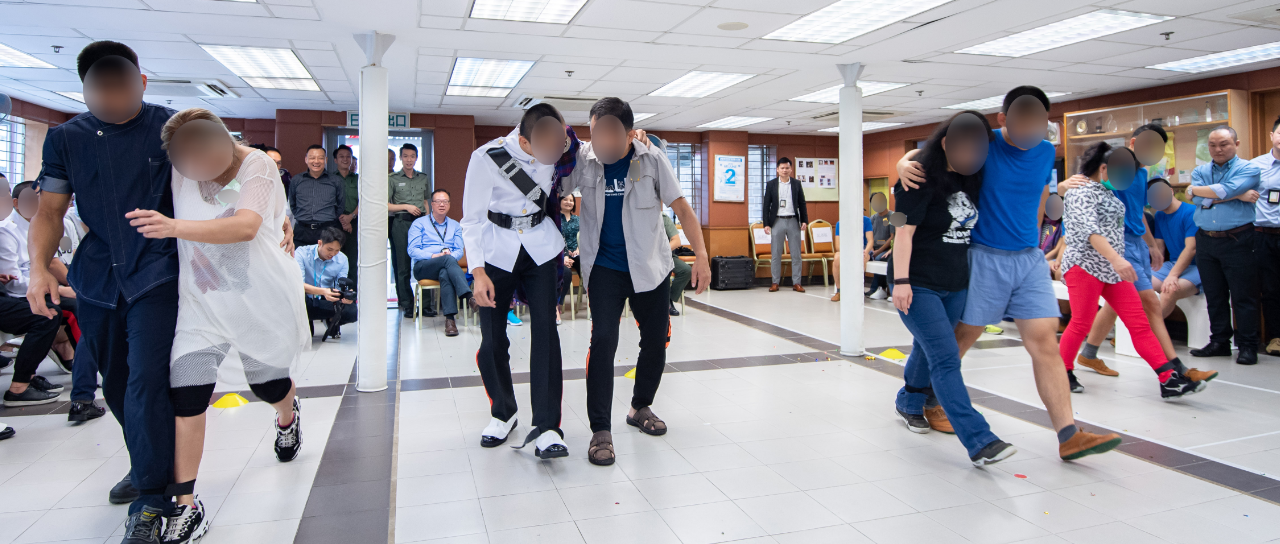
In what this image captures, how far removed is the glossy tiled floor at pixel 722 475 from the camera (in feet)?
7.64

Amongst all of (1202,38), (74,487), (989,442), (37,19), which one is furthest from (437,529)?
(1202,38)

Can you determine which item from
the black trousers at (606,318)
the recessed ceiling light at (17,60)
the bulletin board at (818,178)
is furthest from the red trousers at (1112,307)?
the bulletin board at (818,178)

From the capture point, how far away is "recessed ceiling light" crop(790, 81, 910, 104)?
7.95 metres

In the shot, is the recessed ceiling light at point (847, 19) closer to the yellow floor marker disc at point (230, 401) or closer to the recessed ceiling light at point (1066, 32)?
the recessed ceiling light at point (1066, 32)

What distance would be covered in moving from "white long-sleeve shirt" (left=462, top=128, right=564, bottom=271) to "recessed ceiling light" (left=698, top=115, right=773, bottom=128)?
7.92 meters

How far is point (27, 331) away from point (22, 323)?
0.18 ft

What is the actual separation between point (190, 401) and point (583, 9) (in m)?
3.66

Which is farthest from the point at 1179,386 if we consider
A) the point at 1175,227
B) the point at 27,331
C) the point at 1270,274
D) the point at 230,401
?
the point at 27,331

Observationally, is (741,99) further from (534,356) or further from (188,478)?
(188,478)

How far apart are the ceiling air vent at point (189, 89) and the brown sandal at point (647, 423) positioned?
6566mm

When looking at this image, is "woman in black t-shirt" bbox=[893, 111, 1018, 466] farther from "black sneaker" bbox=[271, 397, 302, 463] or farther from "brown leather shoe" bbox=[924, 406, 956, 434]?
"black sneaker" bbox=[271, 397, 302, 463]

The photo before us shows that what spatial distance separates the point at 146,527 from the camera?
6.99 ft

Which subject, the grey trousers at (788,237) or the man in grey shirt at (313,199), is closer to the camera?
the man in grey shirt at (313,199)

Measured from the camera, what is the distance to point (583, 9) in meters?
4.92
